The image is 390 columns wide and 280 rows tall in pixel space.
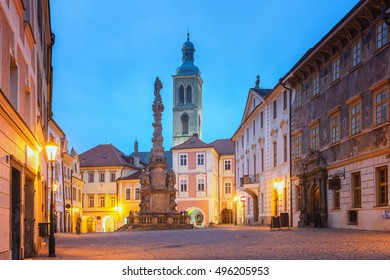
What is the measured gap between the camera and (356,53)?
24.1 metres

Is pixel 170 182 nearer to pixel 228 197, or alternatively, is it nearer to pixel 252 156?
pixel 252 156

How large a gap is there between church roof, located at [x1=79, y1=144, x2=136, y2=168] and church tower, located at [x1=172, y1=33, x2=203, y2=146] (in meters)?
45.3

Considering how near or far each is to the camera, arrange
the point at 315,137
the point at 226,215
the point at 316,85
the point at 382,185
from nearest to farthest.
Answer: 1. the point at 382,185
2. the point at 316,85
3. the point at 315,137
4. the point at 226,215

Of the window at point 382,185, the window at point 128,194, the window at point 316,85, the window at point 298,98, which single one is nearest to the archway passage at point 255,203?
the window at point 298,98

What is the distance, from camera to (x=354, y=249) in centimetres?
1327

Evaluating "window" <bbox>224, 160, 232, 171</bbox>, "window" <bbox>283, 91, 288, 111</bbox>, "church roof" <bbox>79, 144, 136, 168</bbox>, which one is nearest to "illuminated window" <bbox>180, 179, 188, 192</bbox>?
"window" <bbox>224, 160, 232, 171</bbox>

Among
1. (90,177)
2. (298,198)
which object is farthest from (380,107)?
(90,177)

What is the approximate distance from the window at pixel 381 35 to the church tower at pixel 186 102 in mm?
107577

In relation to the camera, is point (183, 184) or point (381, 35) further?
point (183, 184)

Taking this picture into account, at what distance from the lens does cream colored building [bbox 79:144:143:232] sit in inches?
3108

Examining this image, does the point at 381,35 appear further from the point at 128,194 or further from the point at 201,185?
the point at 128,194

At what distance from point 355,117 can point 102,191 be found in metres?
58.8
